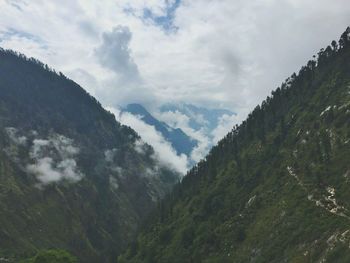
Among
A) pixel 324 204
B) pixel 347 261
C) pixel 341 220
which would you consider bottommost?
pixel 347 261

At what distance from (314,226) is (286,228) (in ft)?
61.1

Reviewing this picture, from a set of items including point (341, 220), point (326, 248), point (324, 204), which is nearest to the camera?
point (326, 248)

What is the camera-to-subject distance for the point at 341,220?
16675 cm

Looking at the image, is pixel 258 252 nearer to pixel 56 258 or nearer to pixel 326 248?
pixel 326 248

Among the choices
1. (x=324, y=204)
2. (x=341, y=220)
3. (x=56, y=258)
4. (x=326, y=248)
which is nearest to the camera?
(x=56, y=258)

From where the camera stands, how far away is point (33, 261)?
132 m

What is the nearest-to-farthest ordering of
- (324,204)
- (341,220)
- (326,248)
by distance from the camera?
1. (326,248)
2. (341,220)
3. (324,204)

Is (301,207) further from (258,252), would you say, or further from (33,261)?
(33,261)

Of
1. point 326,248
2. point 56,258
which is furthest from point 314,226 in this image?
point 56,258

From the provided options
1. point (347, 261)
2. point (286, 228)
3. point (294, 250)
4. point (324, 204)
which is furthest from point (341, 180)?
point (347, 261)

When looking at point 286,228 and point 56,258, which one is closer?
point 56,258

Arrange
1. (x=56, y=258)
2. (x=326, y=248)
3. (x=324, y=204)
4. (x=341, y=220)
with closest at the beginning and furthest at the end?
(x=56, y=258) < (x=326, y=248) < (x=341, y=220) < (x=324, y=204)

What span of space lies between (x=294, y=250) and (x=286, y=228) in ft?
72.6

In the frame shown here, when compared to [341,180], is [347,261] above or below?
below
